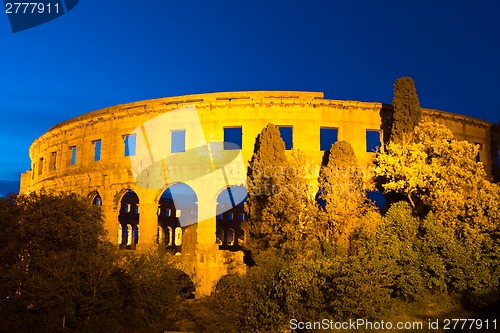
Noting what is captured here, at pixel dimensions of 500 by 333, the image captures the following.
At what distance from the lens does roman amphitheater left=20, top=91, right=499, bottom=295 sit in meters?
27.2

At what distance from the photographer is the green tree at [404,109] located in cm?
2550

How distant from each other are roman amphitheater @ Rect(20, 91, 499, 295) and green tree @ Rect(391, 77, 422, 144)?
2.34 metres

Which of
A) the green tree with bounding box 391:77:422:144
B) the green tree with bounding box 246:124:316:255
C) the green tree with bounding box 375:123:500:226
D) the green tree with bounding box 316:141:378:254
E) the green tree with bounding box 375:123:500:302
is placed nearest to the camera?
the green tree with bounding box 375:123:500:302

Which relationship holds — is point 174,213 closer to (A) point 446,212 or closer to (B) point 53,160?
(B) point 53,160

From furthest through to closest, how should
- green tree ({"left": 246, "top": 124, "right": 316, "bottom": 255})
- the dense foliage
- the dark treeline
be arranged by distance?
green tree ({"left": 246, "top": 124, "right": 316, "bottom": 255}), the dense foliage, the dark treeline

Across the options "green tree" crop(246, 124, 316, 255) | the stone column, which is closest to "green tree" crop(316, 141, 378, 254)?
"green tree" crop(246, 124, 316, 255)

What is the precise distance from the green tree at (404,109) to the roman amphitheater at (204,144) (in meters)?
2.34

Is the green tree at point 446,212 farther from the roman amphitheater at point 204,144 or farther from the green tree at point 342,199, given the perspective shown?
the roman amphitheater at point 204,144

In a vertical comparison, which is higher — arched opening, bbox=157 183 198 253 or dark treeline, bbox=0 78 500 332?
arched opening, bbox=157 183 198 253

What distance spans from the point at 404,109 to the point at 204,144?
10610 mm

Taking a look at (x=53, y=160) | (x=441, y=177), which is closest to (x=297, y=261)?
(x=441, y=177)

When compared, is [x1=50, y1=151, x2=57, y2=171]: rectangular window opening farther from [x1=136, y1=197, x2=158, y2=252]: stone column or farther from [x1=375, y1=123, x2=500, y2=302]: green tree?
[x1=375, y1=123, x2=500, y2=302]: green tree

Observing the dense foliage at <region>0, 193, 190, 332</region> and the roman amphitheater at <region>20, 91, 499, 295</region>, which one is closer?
the dense foliage at <region>0, 193, 190, 332</region>

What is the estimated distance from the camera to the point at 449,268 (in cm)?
1814
